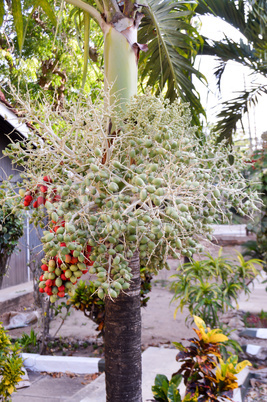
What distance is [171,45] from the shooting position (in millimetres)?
2881

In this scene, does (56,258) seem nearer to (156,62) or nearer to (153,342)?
(156,62)

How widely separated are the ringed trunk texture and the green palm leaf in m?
1.47

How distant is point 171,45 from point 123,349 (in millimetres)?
2150

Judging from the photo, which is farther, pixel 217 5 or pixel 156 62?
pixel 217 5

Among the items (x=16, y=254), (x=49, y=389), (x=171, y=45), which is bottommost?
(x=49, y=389)

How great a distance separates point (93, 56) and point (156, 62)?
5702 mm

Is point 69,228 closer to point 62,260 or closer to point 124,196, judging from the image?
point 62,260

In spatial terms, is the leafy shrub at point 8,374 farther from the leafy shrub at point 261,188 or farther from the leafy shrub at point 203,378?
the leafy shrub at point 261,188

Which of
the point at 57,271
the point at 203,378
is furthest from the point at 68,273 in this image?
the point at 203,378

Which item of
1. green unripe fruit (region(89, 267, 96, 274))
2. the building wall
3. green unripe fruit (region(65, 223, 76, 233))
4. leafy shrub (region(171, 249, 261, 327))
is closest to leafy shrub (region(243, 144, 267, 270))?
leafy shrub (region(171, 249, 261, 327))

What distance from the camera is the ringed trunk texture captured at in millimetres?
2088

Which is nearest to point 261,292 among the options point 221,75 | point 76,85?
point 221,75

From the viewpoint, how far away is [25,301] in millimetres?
7125

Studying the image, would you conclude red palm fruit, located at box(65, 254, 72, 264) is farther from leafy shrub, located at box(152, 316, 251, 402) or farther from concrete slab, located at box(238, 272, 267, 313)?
concrete slab, located at box(238, 272, 267, 313)
